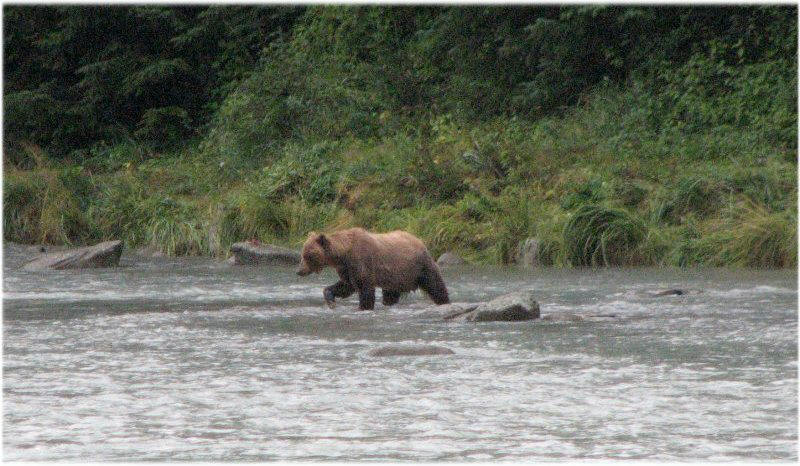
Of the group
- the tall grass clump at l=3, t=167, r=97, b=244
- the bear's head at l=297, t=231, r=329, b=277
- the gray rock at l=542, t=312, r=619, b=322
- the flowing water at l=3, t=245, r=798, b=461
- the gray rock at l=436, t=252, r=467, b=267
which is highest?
the tall grass clump at l=3, t=167, r=97, b=244

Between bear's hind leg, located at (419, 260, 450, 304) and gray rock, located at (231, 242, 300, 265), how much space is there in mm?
5490

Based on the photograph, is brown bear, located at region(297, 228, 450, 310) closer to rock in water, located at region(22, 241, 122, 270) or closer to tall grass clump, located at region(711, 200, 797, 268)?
tall grass clump, located at region(711, 200, 797, 268)

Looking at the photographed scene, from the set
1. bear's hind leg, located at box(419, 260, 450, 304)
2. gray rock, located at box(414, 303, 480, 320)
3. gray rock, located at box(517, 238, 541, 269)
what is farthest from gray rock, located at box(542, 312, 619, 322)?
gray rock, located at box(517, 238, 541, 269)

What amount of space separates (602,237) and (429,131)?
26.6ft

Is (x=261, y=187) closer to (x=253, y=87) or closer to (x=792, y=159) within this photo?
(x=253, y=87)

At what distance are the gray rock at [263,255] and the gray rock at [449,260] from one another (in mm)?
1799

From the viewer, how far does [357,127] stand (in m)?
24.4

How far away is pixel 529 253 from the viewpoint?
659 inches

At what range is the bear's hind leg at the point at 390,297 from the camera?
39.3 feet

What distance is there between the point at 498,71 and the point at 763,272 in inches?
433

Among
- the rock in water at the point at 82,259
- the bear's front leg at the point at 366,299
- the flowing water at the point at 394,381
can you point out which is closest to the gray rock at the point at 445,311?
the flowing water at the point at 394,381

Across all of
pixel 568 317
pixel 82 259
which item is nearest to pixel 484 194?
pixel 82 259

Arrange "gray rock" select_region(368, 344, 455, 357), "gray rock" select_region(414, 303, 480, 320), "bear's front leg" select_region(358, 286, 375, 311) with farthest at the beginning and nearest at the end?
"bear's front leg" select_region(358, 286, 375, 311) → "gray rock" select_region(414, 303, 480, 320) → "gray rock" select_region(368, 344, 455, 357)

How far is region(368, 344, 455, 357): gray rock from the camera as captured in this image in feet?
27.5
